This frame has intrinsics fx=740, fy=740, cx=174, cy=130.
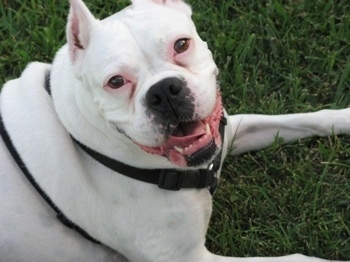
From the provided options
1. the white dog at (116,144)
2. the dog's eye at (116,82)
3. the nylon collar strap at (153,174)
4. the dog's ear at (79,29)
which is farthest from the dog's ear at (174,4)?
the nylon collar strap at (153,174)

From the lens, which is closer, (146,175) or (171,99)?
(171,99)

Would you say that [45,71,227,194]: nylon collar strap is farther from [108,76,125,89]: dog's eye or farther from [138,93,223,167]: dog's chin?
[108,76,125,89]: dog's eye

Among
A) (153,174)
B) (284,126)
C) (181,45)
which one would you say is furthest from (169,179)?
(284,126)

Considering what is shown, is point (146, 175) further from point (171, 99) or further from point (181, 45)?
point (181, 45)

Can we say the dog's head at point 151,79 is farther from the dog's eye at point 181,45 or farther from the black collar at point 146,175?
the black collar at point 146,175

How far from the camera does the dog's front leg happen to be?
427 cm

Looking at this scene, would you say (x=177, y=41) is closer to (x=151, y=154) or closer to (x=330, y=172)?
(x=151, y=154)

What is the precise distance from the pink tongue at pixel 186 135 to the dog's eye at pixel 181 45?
0.31 m

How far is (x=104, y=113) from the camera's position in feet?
10.3

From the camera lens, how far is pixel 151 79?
10.1 feet

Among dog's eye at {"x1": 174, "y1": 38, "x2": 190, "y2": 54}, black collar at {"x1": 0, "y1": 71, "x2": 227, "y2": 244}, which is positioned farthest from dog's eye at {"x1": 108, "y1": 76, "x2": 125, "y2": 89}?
black collar at {"x1": 0, "y1": 71, "x2": 227, "y2": 244}

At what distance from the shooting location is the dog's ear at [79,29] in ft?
10.2

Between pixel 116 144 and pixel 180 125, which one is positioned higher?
pixel 180 125

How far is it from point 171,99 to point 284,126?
1406mm
